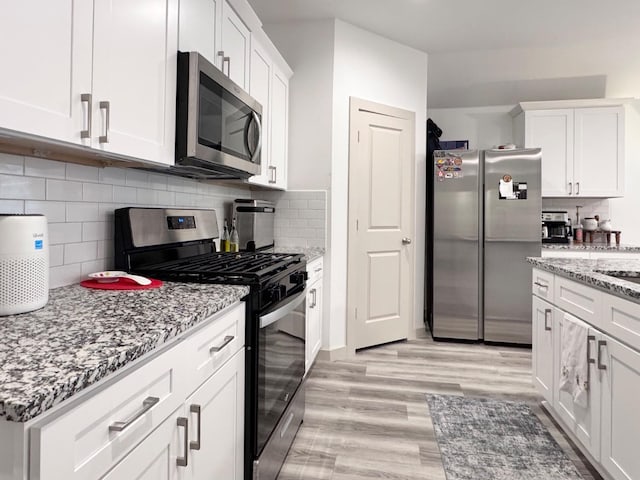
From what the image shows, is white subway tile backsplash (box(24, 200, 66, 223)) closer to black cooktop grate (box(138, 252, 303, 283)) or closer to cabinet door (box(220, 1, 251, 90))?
black cooktop grate (box(138, 252, 303, 283))

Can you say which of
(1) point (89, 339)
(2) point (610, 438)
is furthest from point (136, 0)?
(2) point (610, 438)

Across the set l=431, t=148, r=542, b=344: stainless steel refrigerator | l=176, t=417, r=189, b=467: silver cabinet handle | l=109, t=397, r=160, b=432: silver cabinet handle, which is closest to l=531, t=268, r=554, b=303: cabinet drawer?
l=431, t=148, r=542, b=344: stainless steel refrigerator

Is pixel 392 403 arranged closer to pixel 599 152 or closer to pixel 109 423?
pixel 109 423

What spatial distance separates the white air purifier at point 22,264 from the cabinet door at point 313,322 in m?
1.65

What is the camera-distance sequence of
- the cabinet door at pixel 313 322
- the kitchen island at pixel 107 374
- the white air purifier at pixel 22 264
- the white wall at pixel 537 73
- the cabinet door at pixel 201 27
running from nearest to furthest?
the kitchen island at pixel 107 374
the white air purifier at pixel 22 264
the cabinet door at pixel 201 27
the cabinet door at pixel 313 322
the white wall at pixel 537 73

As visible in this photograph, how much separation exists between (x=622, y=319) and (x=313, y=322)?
1.73m

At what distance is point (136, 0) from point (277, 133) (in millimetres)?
1699

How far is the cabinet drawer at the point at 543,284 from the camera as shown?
2.18 m

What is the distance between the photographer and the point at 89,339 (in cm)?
80

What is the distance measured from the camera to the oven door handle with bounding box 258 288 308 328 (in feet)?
4.92

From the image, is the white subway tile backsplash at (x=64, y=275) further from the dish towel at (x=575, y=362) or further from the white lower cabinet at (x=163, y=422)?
the dish towel at (x=575, y=362)

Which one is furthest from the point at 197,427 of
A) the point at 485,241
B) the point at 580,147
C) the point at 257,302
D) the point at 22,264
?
the point at 580,147

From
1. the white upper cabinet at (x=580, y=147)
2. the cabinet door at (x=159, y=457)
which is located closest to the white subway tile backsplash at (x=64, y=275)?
the cabinet door at (x=159, y=457)

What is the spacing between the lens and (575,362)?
180 centimetres
